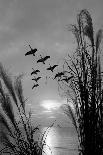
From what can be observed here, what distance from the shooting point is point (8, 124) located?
12.1 feet

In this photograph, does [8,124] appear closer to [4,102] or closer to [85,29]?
[4,102]

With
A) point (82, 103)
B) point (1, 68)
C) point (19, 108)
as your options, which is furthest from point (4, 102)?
point (82, 103)

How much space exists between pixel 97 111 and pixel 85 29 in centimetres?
84

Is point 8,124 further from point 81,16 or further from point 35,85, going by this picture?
point 81,16

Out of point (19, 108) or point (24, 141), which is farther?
point (19, 108)

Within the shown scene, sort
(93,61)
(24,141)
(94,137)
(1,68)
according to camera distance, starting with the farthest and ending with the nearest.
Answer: (1,68), (24,141), (93,61), (94,137)

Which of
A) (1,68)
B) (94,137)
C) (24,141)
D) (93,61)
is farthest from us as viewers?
(1,68)

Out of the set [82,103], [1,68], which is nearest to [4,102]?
[1,68]

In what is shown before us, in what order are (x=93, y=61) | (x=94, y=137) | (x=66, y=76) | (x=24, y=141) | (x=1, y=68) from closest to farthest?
(x=94, y=137), (x=93, y=61), (x=66, y=76), (x=24, y=141), (x=1, y=68)

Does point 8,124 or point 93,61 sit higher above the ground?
point 93,61

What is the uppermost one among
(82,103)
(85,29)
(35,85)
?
(85,29)

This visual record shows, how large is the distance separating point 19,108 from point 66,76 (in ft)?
3.22

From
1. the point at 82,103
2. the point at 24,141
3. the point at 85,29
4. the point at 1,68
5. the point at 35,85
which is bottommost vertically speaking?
the point at 24,141

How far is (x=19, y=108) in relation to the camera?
3654 millimetres
